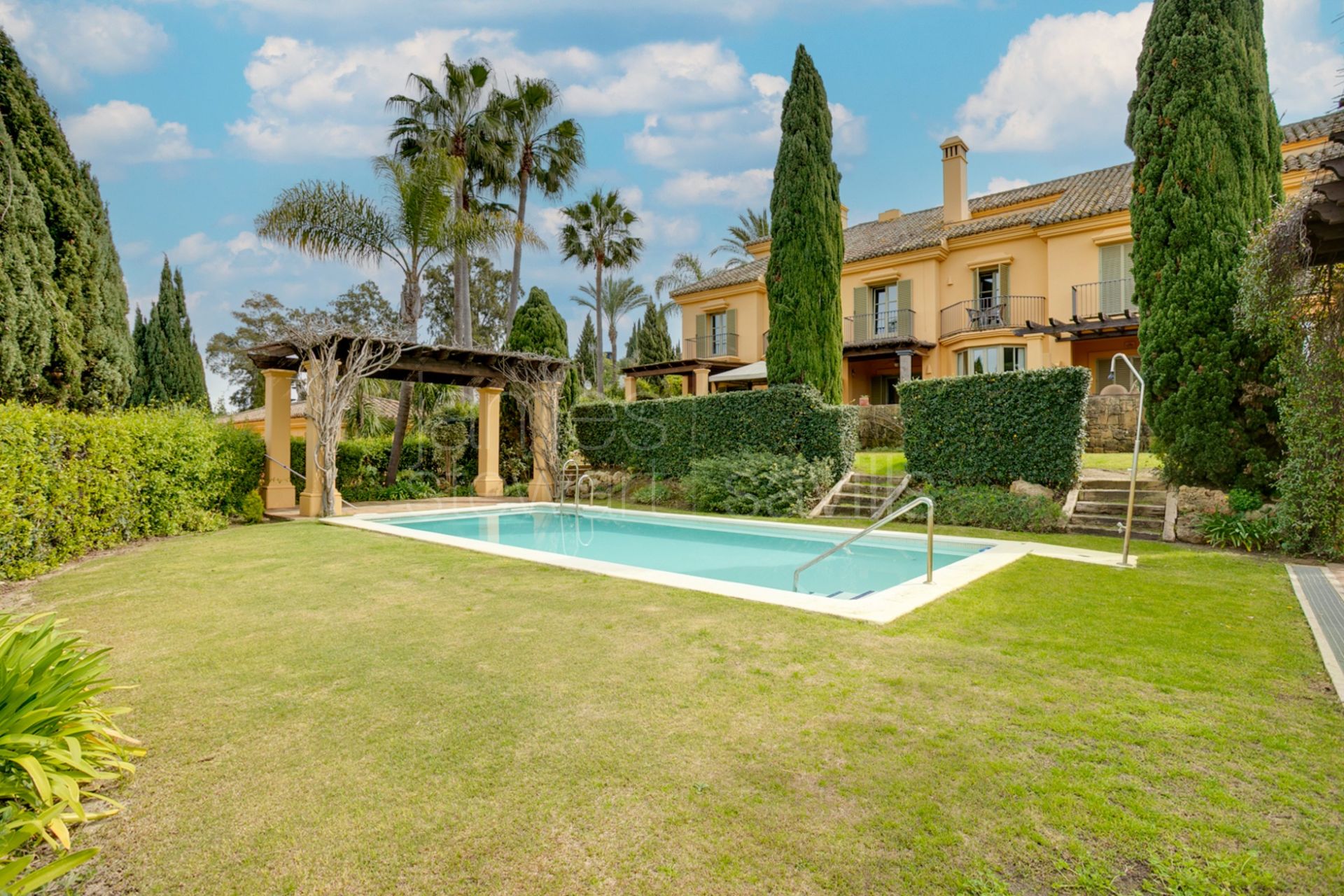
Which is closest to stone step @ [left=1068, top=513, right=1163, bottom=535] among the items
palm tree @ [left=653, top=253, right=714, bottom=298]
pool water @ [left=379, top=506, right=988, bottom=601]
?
pool water @ [left=379, top=506, right=988, bottom=601]

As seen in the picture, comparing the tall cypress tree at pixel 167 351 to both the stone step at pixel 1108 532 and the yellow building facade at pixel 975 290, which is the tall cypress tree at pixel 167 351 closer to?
the yellow building facade at pixel 975 290

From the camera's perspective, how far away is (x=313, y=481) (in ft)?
42.9

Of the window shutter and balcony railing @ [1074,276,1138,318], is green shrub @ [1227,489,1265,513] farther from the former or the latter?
Answer: the window shutter

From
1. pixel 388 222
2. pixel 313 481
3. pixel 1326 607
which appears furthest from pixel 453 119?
pixel 1326 607

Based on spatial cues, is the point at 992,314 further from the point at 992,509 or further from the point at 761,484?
the point at 992,509

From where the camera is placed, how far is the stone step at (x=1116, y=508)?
31.0 feet

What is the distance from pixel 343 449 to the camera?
1608 centimetres

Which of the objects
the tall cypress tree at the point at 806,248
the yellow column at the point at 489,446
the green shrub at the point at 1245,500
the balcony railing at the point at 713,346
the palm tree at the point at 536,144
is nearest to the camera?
the green shrub at the point at 1245,500

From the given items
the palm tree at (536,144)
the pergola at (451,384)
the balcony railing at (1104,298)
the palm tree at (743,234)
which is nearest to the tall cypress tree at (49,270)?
the pergola at (451,384)

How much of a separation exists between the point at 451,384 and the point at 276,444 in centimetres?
451

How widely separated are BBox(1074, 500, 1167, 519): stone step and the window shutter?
1389 cm

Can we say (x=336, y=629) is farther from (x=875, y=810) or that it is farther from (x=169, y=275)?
(x=169, y=275)

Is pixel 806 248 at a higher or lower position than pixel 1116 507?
higher

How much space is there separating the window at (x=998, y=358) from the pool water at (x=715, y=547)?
43.3 feet
